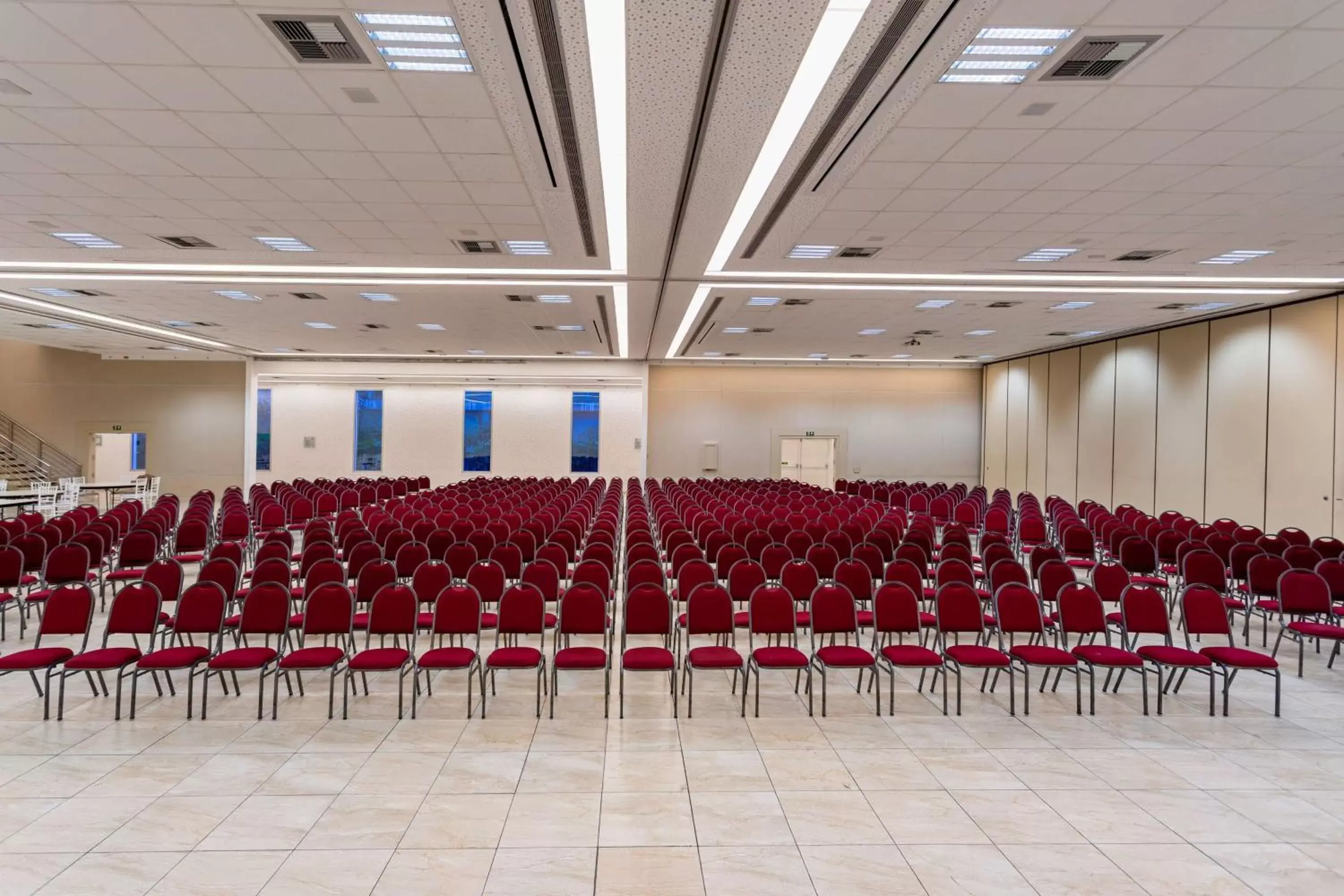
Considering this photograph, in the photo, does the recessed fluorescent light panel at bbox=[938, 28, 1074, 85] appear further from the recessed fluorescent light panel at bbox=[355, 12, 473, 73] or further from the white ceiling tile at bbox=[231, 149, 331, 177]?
the white ceiling tile at bbox=[231, 149, 331, 177]

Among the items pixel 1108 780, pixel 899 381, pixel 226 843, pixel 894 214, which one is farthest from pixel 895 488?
pixel 226 843

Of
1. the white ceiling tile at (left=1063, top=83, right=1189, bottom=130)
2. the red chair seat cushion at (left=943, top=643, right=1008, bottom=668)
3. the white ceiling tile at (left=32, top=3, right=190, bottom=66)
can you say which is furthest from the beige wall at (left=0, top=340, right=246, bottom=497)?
the white ceiling tile at (left=1063, top=83, right=1189, bottom=130)

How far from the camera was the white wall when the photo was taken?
27828mm

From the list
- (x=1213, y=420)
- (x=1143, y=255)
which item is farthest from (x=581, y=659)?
(x=1213, y=420)

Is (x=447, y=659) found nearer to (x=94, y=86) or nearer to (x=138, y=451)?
(x=94, y=86)

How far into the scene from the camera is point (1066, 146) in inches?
272

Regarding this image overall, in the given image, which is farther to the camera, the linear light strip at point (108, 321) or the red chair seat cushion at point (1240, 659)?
the linear light strip at point (108, 321)

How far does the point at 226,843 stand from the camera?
13.6 feet

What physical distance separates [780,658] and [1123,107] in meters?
5.01

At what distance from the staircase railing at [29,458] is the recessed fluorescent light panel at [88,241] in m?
19.2

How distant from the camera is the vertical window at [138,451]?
2777 centimetres

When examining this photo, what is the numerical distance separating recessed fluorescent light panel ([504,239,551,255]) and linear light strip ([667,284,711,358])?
3.45m

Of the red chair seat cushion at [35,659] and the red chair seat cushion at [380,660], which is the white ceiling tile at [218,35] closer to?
the red chair seat cushion at [380,660]

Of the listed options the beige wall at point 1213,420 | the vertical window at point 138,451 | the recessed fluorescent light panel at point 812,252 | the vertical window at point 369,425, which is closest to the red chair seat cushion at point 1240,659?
the recessed fluorescent light panel at point 812,252
